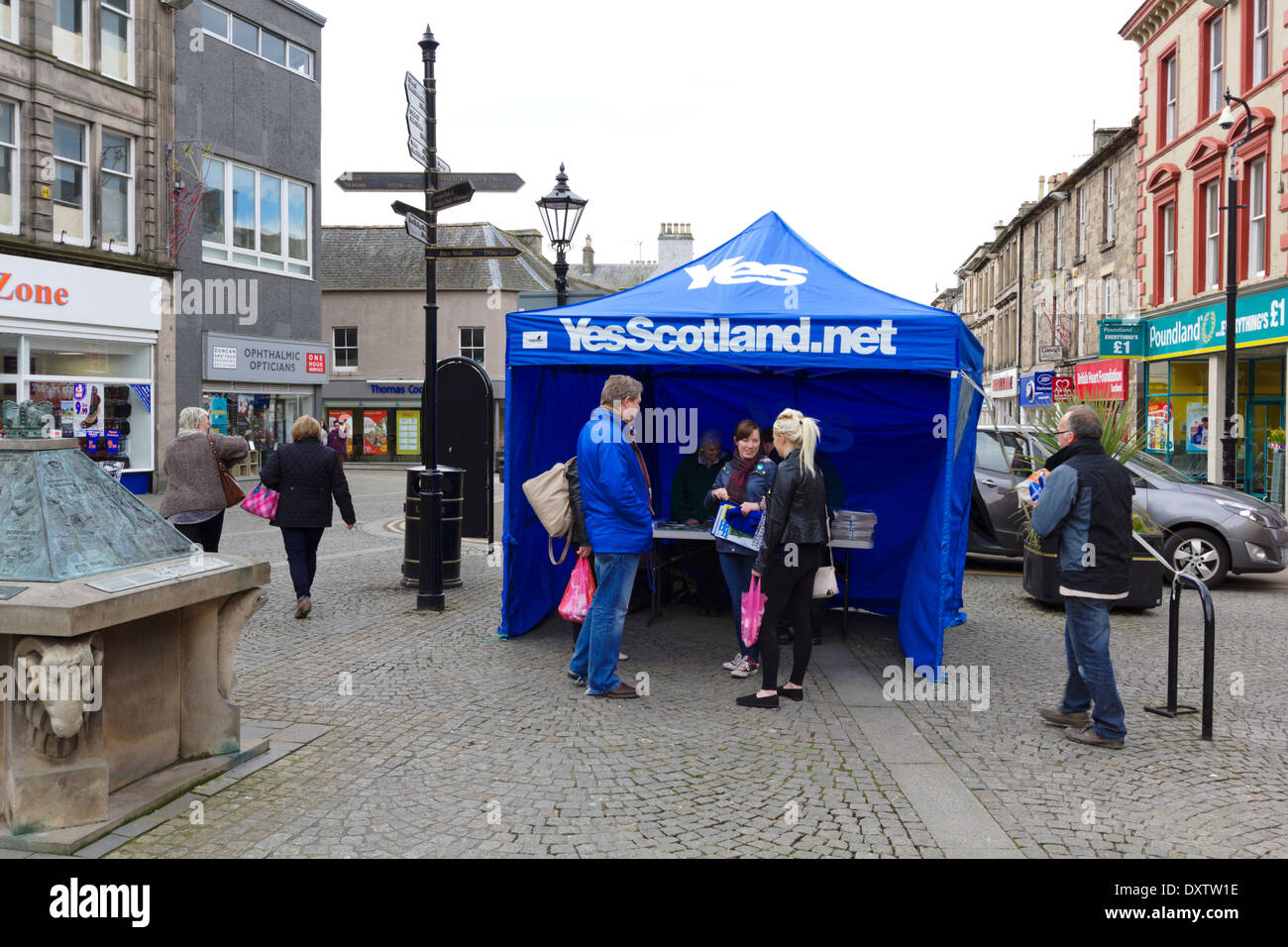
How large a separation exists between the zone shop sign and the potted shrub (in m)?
18.3

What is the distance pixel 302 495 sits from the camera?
8.68 m

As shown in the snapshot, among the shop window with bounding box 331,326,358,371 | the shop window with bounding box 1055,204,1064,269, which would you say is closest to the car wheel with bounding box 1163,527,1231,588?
the shop window with bounding box 1055,204,1064,269

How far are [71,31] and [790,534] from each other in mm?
19594

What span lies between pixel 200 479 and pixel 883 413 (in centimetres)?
578

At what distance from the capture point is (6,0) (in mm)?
17906

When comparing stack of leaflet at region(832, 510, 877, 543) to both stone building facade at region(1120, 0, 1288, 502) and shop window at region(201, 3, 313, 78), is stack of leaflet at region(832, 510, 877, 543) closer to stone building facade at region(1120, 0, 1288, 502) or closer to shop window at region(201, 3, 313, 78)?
stone building facade at region(1120, 0, 1288, 502)

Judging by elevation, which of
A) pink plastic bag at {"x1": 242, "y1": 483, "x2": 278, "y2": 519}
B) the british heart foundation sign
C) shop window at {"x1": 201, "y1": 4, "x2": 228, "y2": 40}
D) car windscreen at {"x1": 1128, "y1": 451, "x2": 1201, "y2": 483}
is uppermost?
shop window at {"x1": 201, "y1": 4, "x2": 228, "y2": 40}

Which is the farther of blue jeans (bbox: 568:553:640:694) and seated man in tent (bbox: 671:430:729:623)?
seated man in tent (bbox: 671:430:729:623)

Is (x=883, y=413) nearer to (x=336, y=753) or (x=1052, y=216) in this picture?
(x=336, y=753)

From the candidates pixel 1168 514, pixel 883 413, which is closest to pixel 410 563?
pixel 883 413

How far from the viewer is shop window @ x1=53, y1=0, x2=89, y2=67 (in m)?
18.9

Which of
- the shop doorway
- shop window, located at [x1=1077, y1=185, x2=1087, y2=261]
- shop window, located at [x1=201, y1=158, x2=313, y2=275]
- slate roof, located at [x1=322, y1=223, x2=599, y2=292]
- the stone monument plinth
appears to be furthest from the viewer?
slate roof, located at [x1=322, y1=223, x2=599, y2=292]

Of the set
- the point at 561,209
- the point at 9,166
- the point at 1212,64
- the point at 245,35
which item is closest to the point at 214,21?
the point at 245,35
